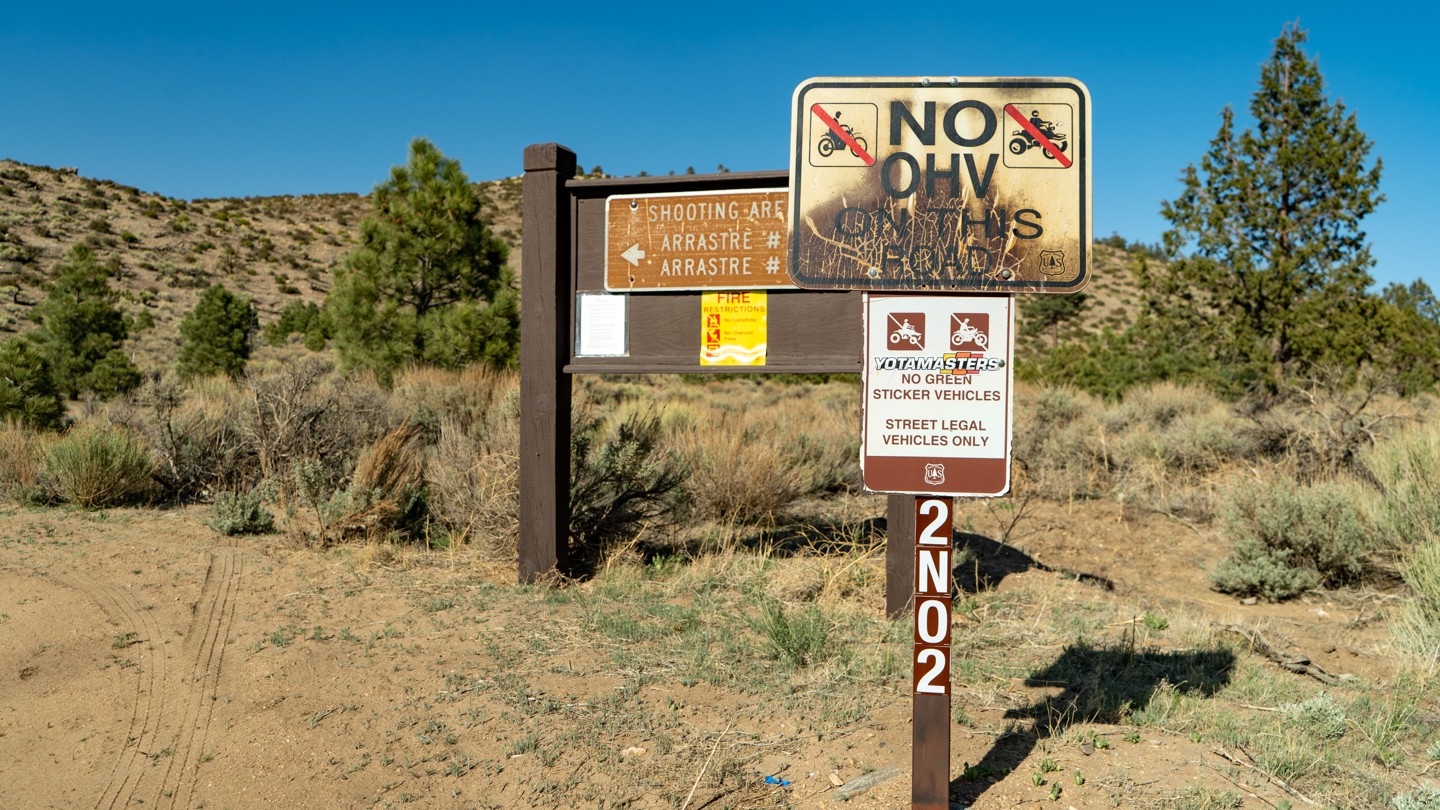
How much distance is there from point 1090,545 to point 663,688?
5324mm

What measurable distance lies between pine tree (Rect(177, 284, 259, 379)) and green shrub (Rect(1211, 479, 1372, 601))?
1930 cm

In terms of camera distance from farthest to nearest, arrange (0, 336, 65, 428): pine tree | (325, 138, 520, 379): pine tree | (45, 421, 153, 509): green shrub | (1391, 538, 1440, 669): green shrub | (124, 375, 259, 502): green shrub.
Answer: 1. (325, 138, 520, 379): pine tree
2. (0, 336, 65, 428): pine tree
3. (124, 375, 259, 502): green shrub
4. (45, 421, 153, 509): green shrub
5. (1391, 538, 1440, 669): green shrub

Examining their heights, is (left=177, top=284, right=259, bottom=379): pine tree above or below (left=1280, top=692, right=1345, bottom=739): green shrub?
above

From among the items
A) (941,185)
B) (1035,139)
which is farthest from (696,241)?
(1035,139)

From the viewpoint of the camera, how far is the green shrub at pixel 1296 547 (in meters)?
7.30

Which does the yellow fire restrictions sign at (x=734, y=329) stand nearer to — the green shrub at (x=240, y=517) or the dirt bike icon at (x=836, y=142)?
the dirt bike icon at (x=836, y=142)

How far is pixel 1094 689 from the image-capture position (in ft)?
15.4

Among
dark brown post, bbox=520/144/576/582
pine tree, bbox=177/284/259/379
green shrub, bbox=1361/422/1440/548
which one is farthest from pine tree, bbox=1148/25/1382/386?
pine tree, bbox=177/284/259/379

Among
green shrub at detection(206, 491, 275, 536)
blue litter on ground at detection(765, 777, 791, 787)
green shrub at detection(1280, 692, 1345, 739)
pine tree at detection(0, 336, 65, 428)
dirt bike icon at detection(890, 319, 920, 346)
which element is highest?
dirt bike icon at detection(890, 319, 920, 346)

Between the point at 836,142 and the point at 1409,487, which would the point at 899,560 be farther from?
the point at 1409,487

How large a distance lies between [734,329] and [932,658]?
127 inches

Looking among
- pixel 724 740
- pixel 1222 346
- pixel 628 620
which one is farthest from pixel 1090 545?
pixel 1222 346

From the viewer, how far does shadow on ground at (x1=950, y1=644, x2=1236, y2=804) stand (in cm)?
376

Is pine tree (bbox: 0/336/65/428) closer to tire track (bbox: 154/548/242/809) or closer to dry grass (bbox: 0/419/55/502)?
dry grass (bbox: 0/419/55/502)
